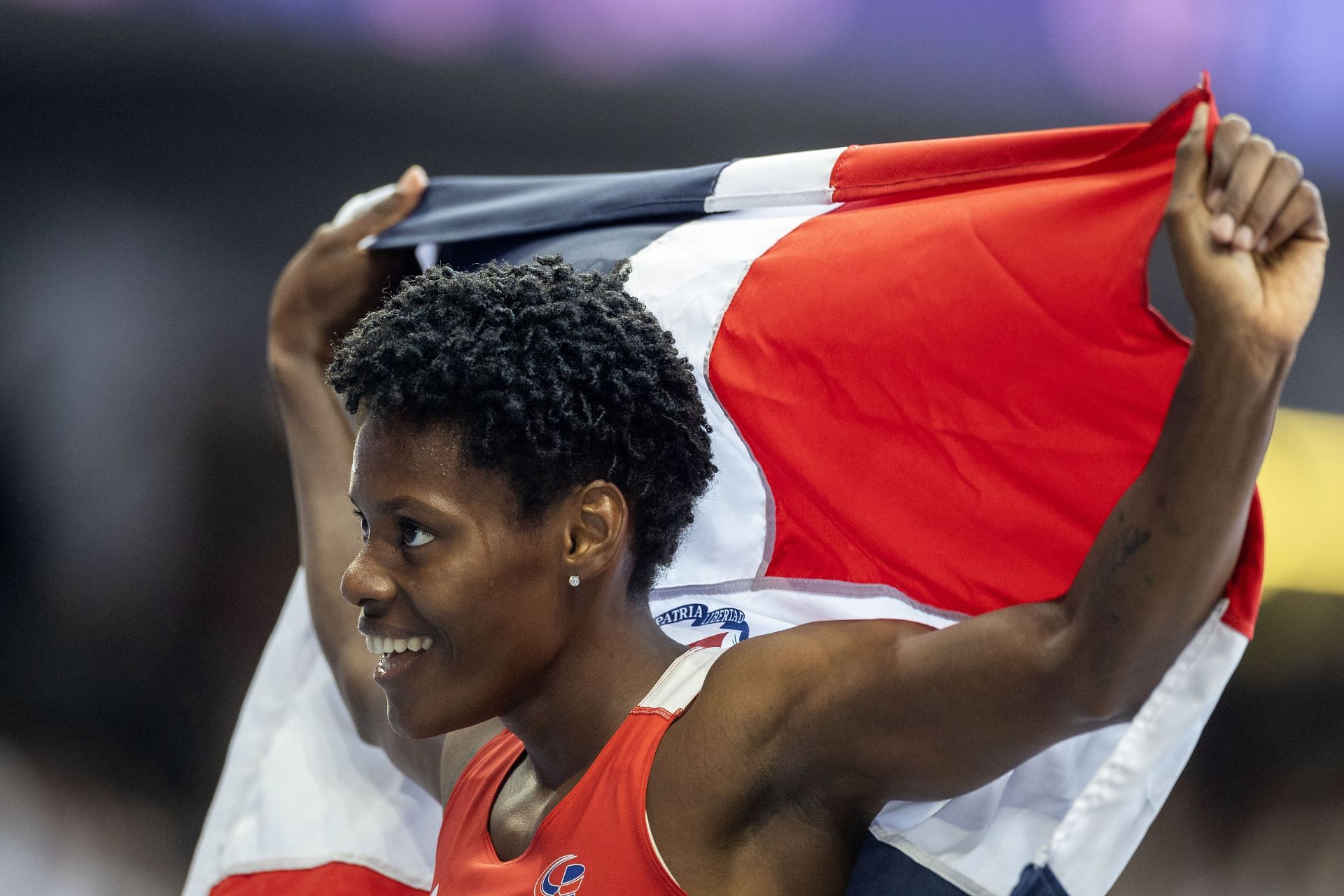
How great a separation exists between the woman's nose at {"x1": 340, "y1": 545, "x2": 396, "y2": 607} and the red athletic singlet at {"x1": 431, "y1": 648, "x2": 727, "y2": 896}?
28cm

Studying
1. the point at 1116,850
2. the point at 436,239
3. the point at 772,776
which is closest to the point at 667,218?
the point at 436,239

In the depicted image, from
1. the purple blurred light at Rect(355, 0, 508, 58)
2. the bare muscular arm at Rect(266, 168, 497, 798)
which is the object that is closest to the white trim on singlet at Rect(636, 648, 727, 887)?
the bare muscular arm at Rect(266, 168, 497, 798)

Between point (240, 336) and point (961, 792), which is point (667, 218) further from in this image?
point (240, 336)

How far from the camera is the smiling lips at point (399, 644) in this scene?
4.44 ft

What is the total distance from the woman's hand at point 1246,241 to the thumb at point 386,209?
138 cm

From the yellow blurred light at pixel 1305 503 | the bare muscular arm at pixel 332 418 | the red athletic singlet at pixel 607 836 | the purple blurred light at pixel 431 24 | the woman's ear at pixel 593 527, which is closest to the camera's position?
the red athletic singlet at pixel 607 836

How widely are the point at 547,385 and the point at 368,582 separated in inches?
10.9

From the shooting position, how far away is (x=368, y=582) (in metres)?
1.32

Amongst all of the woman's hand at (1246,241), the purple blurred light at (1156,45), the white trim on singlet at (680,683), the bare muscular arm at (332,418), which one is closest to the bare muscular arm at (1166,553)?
the woman's hand at (1246,241)

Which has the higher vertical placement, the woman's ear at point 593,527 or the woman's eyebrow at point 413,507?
the woman's eyebrow at point 413,507

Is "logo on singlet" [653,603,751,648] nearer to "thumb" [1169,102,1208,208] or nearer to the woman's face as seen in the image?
the woman's face

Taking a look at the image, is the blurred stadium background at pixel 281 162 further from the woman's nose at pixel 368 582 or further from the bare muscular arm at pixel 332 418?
the woman's nose at pixel 368 582

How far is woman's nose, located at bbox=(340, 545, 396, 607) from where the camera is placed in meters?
1.32

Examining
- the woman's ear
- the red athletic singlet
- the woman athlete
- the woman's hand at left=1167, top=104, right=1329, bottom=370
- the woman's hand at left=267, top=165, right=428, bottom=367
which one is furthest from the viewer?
the woman's hand at left=267, top=165, right=428, bottom=367
